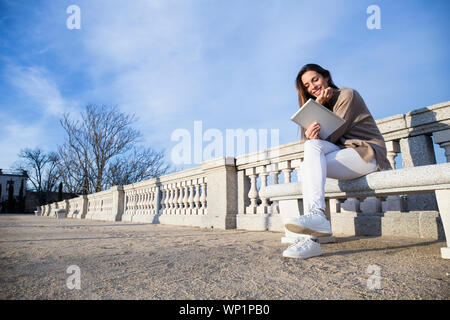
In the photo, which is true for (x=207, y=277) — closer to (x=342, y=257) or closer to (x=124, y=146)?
(x=342, y=257)

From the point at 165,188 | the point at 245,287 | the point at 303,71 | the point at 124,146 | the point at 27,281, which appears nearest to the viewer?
the point at 245,287

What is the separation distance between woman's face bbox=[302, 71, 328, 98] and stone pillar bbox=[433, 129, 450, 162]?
1449mm

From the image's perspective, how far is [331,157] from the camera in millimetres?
2232

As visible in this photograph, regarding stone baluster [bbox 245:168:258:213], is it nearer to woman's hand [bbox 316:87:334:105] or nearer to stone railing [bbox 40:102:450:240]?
stone railing [bbox 40:102:450:240]

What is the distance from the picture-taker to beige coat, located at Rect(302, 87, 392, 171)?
2.29m

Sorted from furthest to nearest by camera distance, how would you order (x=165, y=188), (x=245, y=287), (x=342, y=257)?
(x=165, y=188) → (x=342, y=257) → (x=245, y=287)

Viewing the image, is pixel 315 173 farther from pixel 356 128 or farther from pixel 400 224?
pixel 400 224

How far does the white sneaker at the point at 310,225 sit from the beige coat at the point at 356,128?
2.59 ft

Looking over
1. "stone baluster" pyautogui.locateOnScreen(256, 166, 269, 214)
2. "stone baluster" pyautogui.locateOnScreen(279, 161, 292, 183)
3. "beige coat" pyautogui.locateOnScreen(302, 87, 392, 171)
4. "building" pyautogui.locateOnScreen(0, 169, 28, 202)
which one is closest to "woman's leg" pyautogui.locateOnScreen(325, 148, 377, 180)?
"beige coat" pyautogui.locateOnScreen(302, 87, 392, 171)

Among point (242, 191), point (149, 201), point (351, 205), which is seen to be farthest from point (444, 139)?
point (149, 201)

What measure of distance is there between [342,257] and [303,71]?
178 cm

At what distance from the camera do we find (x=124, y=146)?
21.2 m

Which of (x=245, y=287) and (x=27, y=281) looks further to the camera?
(x=27, y=281)
